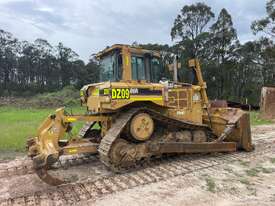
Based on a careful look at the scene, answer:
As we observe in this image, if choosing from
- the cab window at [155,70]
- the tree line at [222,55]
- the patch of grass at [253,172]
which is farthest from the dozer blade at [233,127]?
the tree line at [222,55]

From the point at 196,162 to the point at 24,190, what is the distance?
3802 mm

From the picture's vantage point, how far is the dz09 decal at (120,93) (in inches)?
266

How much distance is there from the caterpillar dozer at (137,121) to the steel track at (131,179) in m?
0.22

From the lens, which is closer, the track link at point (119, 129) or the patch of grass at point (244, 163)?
the track link at point (119, 129)

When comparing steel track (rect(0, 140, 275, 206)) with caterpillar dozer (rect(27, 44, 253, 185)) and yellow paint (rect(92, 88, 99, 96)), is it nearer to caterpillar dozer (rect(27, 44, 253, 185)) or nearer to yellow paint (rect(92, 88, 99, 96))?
caterpillar dozer (rect(27, 44, 253, 185))

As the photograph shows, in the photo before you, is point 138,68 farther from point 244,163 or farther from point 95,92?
point 244,163

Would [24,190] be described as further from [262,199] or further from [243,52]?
[243,52]

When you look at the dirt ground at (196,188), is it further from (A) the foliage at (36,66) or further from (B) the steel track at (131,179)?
(A) the foliage at (36,66)

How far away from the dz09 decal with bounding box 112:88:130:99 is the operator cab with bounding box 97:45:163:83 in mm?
387

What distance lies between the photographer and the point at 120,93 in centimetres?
682

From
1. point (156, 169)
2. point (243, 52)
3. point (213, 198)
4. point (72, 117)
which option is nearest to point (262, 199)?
point (213, 198)

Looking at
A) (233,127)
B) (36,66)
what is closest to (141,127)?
(233,127)

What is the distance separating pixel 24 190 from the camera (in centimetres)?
584

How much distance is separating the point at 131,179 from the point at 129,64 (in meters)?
2.49
